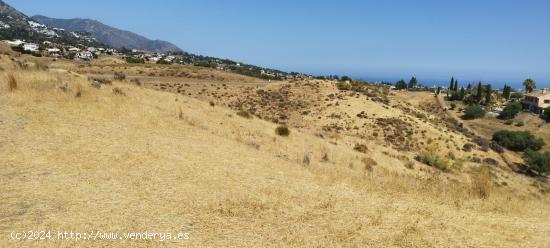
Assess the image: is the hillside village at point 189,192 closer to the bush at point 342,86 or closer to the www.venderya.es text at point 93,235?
the www.venderya.es text at point 93,235

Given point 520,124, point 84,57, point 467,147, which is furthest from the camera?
point 84,57

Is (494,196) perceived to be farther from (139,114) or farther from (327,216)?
(139,114)

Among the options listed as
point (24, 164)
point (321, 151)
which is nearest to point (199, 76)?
point (321, 151)

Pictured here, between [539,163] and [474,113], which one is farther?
[474,113]

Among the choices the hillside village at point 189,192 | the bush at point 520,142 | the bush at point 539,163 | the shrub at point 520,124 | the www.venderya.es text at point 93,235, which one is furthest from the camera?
the shrub at point 520,124

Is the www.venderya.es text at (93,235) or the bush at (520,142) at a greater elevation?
the www.venderya.es text at (93,235)

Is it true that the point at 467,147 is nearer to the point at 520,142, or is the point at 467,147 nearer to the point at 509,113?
the point at 520,142

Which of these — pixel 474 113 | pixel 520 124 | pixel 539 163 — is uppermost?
pixel 474 113

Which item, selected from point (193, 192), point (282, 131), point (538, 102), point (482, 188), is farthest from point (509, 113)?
point (193, 192)

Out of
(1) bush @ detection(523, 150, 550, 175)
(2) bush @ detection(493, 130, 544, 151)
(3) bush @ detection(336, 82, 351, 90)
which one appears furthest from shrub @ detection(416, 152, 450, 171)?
(2) bush @ detection(493, 130, 544, 151)

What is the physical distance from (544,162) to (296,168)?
4761cm

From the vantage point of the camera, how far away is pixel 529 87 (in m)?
144

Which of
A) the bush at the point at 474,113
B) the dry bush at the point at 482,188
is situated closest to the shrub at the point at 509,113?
the bush at the point at 474,113

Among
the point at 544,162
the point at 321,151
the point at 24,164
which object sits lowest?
the point at 544,162
